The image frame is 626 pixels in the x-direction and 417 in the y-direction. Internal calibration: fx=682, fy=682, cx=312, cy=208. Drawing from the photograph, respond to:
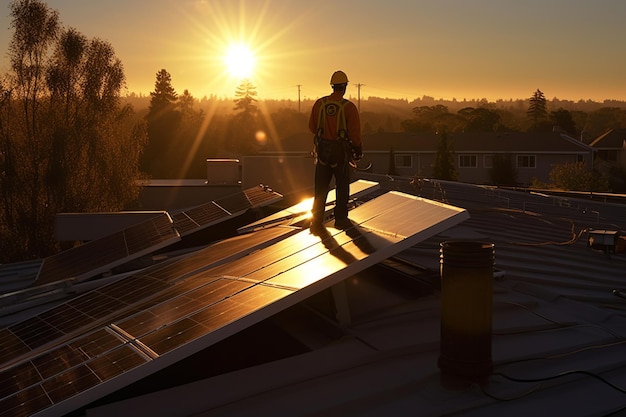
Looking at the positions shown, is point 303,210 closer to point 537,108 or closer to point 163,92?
point 163,92

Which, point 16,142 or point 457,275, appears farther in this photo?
point 16,142

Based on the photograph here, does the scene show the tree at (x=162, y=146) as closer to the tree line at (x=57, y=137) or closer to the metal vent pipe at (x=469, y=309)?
the tree line at (x=57, y=137)

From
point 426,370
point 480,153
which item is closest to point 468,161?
point 480,153

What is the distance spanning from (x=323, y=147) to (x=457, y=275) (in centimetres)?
385

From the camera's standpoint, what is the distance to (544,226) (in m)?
17.2

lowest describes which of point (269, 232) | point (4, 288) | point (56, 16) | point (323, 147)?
point (4, 288)

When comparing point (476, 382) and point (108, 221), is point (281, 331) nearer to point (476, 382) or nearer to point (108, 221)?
point (476, 382)

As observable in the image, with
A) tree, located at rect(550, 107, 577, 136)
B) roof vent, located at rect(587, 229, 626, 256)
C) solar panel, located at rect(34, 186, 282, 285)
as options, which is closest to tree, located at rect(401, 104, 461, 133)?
tree, located at rect(550, 107, 577, 136)

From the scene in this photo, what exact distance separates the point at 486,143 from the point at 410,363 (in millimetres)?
78850

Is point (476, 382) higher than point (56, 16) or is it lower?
lower

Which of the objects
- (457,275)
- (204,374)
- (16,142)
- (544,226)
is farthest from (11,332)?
(16,142)

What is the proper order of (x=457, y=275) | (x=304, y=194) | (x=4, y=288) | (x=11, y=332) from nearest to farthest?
(x=457, y=275)
(x=11, y=332)
(x=4, y=288)
(x=304, y=194)

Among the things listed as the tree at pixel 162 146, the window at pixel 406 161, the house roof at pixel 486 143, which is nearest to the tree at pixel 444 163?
the house roof at pixel 486 143

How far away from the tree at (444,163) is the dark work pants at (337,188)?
66379mm
